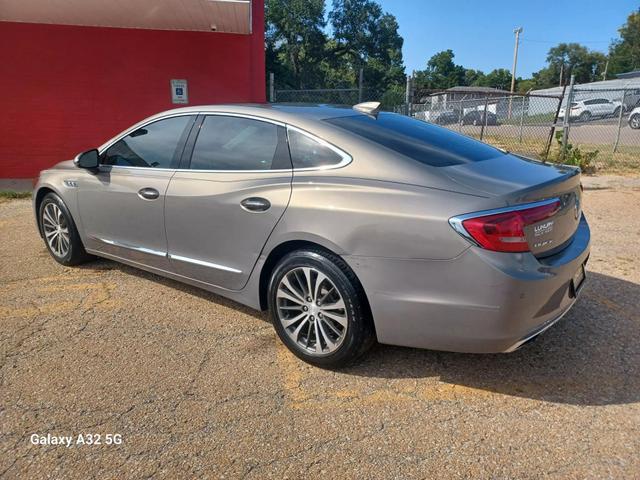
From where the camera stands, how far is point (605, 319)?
3.54m

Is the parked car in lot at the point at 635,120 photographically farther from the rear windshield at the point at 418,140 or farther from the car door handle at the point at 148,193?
the car door handle at the point at 148,193

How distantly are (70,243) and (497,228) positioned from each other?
154 inches

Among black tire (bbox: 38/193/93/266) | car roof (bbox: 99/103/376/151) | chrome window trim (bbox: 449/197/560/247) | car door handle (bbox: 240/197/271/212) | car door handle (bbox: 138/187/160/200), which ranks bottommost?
black tire (bbox: 38/193/93/266)

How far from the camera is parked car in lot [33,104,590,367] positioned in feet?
8.04

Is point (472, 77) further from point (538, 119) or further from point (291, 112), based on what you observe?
point (291, 112)

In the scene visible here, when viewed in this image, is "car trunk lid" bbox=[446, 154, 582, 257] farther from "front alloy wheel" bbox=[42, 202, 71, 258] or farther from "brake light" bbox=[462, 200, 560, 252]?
"front alloy wheel" bbox=[42, 202, 71, 258]

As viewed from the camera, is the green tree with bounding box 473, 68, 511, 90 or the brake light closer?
the brake light

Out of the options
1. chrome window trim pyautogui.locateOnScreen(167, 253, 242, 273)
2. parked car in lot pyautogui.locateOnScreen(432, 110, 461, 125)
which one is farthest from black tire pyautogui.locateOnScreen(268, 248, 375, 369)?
parked car in lot pyautogui.locateOnScreen(432, 110, 461, 125)

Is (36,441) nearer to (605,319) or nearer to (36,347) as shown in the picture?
(36,347)

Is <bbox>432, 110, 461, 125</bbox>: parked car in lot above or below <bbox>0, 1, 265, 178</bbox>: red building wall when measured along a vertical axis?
below

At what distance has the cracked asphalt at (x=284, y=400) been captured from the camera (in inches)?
88.0

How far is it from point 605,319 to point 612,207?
454 cm

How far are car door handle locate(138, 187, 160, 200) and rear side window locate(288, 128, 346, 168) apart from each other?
122 cm

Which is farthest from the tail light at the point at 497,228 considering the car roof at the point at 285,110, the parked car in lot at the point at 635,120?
the parked car in lot at the point at 635,120
